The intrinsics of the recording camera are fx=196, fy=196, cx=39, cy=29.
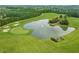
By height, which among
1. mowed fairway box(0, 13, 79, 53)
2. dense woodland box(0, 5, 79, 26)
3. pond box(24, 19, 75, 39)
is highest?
dense woodland box(0, 5, 79, 26)

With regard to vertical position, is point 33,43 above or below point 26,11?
below

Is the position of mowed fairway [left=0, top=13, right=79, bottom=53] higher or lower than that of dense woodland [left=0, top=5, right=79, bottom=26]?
lower

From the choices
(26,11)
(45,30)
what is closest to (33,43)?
(45,30)

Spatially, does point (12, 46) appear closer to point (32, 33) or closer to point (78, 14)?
point (32, 33)

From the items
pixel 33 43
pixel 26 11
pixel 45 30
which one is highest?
pixel 26 11

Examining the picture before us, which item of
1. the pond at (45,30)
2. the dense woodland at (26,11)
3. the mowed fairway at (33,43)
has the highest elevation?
the dense woodland at (26,11)

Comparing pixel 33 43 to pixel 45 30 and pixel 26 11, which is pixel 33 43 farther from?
pixel 26 11
